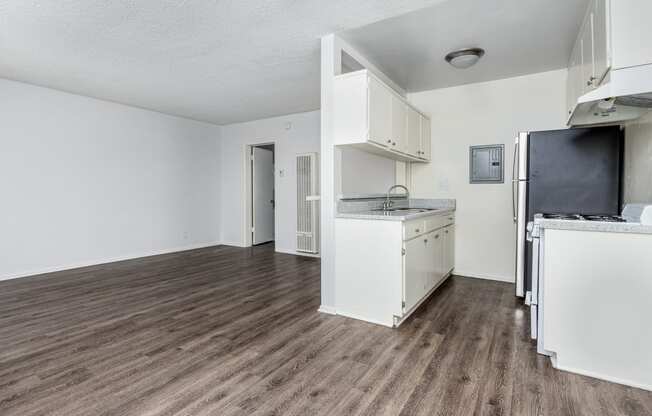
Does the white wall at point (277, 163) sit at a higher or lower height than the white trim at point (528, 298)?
higher

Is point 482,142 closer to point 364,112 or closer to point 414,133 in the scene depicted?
point 414,133

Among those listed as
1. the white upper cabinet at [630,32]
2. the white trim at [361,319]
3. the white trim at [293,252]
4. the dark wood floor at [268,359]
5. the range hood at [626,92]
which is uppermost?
the white upper cabinet at [630,32]

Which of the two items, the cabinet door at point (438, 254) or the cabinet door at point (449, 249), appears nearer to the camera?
the cabinet door at point (438, 254)

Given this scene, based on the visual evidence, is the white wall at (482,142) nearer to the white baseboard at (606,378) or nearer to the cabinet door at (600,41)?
the cabinet door at (600,41)

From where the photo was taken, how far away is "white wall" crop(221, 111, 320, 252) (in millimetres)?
5797

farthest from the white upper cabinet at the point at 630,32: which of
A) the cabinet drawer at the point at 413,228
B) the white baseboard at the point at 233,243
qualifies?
the white baseboard at the point at 233,243

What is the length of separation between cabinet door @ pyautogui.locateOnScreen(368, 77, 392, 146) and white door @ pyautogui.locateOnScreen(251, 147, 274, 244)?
13.1 ft

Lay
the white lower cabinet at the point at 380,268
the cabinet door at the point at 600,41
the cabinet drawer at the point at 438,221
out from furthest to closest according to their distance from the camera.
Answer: the cabinet drawer at the point at 438,221 → the white lower cabinet at the point at 380,268 → the cabinet door at the point at 600,41

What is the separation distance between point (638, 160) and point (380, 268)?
2.07 meters

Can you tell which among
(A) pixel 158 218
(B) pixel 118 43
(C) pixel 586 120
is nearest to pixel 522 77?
(C) pixel 586 120

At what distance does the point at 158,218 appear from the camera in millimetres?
5613

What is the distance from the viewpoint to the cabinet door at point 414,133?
143 inches

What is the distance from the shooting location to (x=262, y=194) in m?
6.84

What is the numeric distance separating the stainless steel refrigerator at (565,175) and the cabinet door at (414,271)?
999 millimetres
